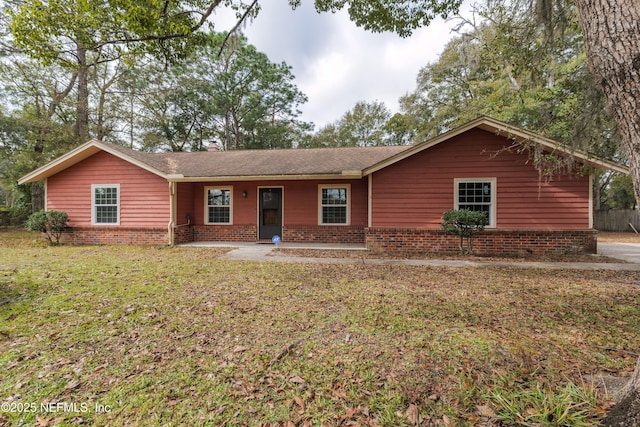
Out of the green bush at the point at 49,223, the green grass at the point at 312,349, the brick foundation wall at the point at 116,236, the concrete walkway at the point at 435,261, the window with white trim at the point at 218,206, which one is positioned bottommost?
the green grass at the point at 312,349

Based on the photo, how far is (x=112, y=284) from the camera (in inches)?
188

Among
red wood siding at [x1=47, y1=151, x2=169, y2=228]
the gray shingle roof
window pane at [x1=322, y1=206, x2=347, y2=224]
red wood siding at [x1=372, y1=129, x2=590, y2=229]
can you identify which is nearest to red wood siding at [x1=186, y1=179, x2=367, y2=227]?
window pane at [x1=322, y1=206, x2=347, y2=224]

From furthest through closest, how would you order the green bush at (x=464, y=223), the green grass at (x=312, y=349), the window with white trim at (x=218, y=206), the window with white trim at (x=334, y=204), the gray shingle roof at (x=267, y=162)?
the window with white trim at (x=218, y=206) < the window with white trim at (x=334, y=204) < the gray shingle roof at (x=267, y=162) < the green bush at (x=464, y=223) < the green grass at (x=312, y=349)

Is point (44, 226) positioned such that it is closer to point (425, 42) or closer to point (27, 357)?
point (27, 357)

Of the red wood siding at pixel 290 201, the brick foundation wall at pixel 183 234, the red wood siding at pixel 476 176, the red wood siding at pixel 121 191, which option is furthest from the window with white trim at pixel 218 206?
the red wood siding at pixel 476 176

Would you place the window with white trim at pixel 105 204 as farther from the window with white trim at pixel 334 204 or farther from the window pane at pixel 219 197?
the window with white trim at pixel 334 204

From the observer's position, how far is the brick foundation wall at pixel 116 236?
971cm

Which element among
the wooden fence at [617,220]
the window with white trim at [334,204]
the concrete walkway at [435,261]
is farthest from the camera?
the wooden fence at [617,220]

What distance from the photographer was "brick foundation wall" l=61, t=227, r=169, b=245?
9.71 m

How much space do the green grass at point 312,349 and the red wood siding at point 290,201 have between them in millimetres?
5278

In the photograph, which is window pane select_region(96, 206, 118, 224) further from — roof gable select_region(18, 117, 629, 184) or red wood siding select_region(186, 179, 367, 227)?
red wood siding select_region(186, 179, 367, 227)

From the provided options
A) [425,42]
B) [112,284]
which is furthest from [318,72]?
[112,284]

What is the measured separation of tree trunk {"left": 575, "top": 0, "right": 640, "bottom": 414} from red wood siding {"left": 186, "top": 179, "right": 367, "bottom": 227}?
8.00 m

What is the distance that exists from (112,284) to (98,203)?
7.30m
